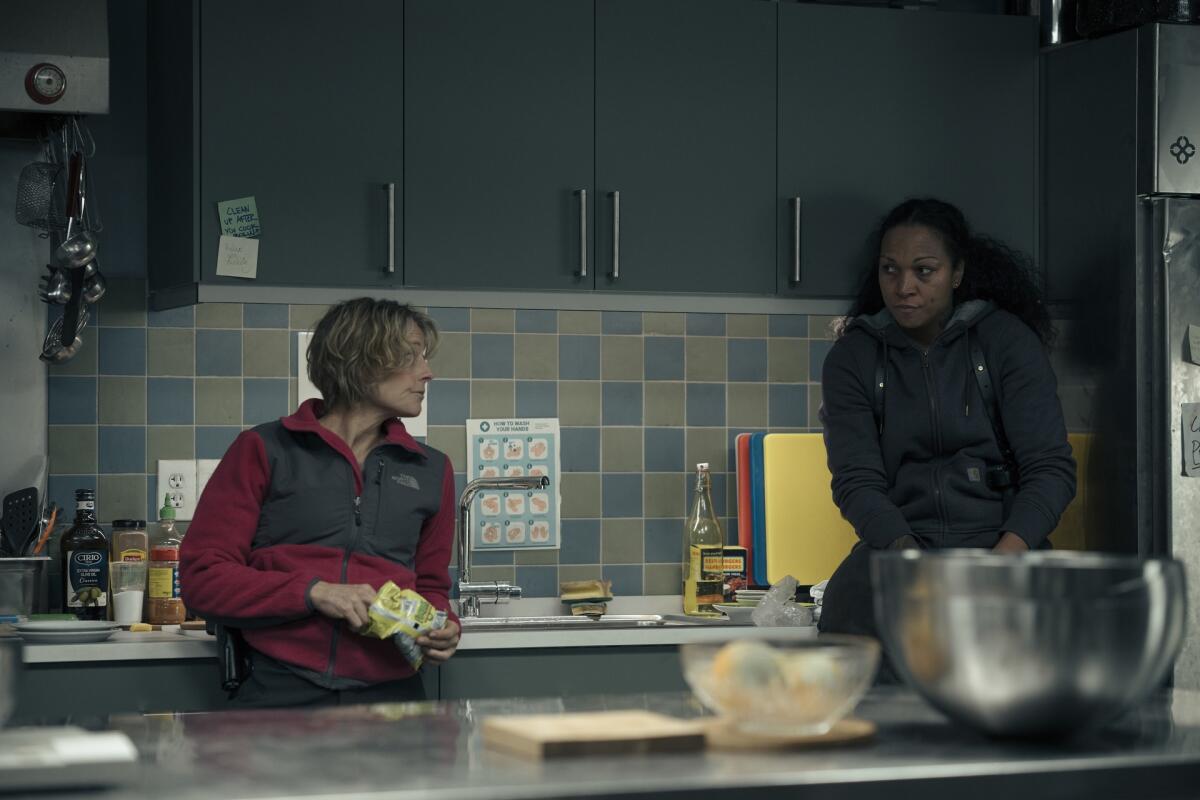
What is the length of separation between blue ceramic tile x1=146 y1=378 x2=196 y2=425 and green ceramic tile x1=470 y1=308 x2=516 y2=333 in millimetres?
664

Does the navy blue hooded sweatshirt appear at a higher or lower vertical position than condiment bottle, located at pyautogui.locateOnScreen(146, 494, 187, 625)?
higher

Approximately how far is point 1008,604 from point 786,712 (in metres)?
0.20

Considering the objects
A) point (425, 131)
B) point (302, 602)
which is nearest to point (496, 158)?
point (425, 131)

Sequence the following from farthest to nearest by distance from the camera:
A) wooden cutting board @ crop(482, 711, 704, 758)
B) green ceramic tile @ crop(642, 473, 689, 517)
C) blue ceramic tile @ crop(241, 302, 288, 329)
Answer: green ceramic tile @ crop(642, 473, 689, 517), blue ceramic tile @ crop(241, 302, 288, 329), wooden cutting board @ crop(482, 711, 704, 758)

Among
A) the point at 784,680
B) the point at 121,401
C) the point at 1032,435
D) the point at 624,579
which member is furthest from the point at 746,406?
the point at 784,680

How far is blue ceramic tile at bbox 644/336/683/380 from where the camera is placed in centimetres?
367

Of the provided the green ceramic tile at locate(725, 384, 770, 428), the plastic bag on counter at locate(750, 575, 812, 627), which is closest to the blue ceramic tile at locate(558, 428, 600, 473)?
the green ceramic tile at locate(725, 384, 770, 428)

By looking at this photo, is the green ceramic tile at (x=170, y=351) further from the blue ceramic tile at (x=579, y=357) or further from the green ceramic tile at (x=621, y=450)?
the green ceramic tile at (x=621, y=450)

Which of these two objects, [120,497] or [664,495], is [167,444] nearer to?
[120,497]

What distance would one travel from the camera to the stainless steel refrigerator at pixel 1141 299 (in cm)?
312

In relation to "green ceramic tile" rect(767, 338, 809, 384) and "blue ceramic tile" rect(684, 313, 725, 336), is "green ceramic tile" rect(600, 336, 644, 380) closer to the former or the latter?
"blue ceramic tile" rect(684, 313, 725, 336)

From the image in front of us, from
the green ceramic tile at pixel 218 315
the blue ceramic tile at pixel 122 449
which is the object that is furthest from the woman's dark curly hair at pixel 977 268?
the blue ceramic tile at pixel 122 449

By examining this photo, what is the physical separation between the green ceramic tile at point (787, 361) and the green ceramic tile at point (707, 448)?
203mm

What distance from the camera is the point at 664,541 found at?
12.0 ft
